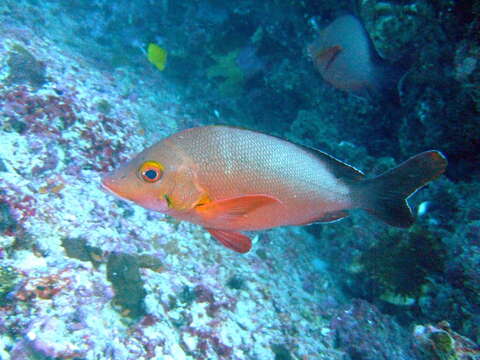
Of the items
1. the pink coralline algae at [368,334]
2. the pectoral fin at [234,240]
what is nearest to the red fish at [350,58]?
the pectoral fin at [234,240]

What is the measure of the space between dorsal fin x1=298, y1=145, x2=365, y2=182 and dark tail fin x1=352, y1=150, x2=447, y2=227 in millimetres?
58

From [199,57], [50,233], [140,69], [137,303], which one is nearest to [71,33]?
[140,69]

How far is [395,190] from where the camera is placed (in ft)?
7.26

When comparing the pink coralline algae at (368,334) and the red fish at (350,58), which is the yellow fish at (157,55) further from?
the pink coralline algae at (368,334)

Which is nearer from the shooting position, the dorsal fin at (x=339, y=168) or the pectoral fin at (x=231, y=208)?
the pectoral fin at (x=231, y=208)

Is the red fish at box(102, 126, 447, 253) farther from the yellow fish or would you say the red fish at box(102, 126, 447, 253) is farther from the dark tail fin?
the yellow fish

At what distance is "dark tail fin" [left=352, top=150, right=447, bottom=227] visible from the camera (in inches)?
84.0

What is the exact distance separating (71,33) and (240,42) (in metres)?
4.58

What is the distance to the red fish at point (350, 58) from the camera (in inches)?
162

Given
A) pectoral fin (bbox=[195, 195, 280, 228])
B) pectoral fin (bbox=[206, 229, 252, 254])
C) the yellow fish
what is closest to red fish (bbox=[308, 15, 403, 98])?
pectoral fin (bbox=[195, 195, 280, 228])

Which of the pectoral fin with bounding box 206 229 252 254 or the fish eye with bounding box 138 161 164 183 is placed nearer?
the fish eye with bounding box 138 161 164 183

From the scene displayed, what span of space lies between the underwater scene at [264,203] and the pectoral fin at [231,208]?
0.05 feet

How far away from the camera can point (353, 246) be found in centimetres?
471

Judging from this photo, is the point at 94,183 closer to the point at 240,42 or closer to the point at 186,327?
the point at 186,327
